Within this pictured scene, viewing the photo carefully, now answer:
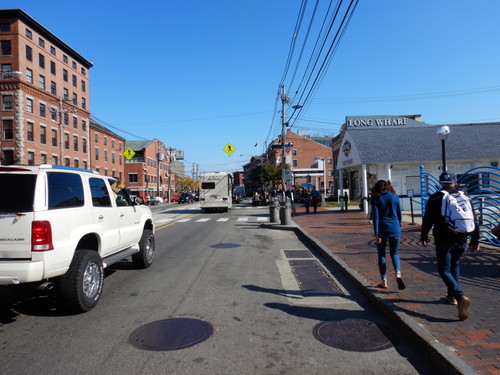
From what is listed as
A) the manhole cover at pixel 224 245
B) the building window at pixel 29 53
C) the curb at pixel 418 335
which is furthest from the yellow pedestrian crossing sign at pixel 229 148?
the building window at pixel 29 53

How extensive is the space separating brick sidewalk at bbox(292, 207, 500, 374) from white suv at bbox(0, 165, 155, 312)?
4159 mm

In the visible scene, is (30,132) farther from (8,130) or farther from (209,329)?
(209,329)

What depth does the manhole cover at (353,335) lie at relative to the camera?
3924mm

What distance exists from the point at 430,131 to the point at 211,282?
22745 millimetres

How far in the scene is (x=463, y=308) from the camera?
→ 4.19m

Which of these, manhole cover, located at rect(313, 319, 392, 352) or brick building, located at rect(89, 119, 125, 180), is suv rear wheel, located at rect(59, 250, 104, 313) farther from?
brick building, located at rect(89, 119, 125, 180)

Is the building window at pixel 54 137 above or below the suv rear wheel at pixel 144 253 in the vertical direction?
above

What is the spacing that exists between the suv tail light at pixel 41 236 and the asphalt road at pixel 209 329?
1026mm

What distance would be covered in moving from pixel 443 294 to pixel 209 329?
11.1 feet

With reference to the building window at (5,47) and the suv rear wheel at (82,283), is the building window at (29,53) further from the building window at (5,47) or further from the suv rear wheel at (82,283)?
the suv rear wheel at (82,283)

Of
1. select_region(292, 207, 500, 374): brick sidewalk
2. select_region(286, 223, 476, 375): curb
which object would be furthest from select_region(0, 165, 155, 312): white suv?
select_region(292, 207, 500, 374): brick sidewalk

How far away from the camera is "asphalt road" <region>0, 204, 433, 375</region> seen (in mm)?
3543

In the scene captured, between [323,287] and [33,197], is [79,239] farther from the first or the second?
[323,287]

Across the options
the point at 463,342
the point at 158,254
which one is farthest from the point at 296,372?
the point at 158,254
